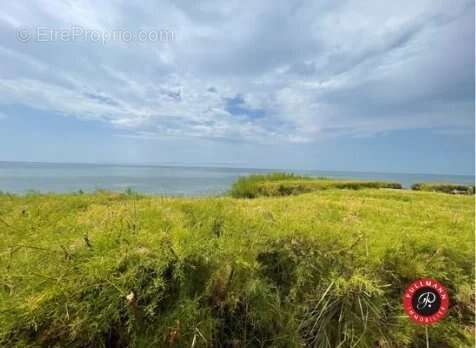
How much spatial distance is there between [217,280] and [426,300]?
122cm

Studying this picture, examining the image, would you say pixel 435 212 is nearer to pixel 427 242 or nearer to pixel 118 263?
pixel 427 242

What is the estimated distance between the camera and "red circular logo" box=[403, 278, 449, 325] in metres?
1.59

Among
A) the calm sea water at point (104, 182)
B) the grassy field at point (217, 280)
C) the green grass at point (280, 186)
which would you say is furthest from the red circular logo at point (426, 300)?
the green grass at point (280, 186)

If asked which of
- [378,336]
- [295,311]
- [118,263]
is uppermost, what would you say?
[118,263]

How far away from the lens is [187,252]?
1625 mm

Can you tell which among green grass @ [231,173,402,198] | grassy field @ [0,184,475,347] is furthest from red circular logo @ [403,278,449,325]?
green grass @ [231,173,402,198]

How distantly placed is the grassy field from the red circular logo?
0.74 feet

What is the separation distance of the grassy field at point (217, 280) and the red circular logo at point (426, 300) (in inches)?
8.9

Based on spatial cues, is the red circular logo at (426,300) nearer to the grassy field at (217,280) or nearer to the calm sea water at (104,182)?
the grassy field at (217,280)

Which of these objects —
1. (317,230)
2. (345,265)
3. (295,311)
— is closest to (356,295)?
(345,265)

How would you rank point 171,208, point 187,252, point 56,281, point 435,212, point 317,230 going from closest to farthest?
1. point 56,281
2. point 187,252
3. point 317,230
4. point 171,208
5. point 435,212

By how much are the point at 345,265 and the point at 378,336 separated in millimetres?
472

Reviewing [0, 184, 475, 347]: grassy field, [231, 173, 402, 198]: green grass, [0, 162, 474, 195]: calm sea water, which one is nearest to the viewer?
[0, 184, 475, 347]: grassy field

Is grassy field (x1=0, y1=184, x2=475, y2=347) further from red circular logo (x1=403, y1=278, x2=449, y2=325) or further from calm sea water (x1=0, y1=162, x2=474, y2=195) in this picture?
calm sea water (x1=0, y1=162, x2=474, y2=195)
